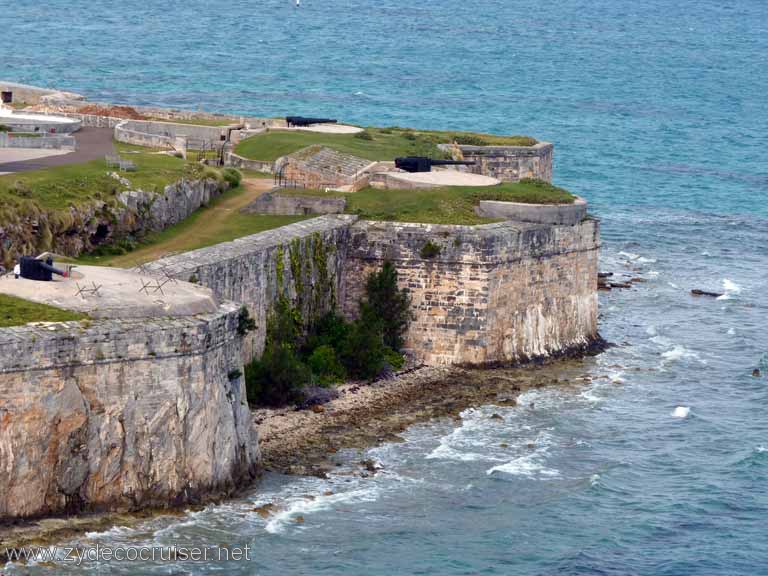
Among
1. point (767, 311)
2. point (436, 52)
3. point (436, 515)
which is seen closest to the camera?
point (436, 515)

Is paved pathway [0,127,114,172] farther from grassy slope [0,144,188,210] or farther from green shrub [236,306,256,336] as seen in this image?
green shrub [236,306,256,336]

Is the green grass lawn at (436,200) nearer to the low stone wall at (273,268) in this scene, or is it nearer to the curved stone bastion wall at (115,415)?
the low stone wall at (273,268)

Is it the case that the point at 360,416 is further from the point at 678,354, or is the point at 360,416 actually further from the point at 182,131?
the point at 182,131

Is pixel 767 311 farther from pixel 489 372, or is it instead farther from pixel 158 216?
pixel 158 216

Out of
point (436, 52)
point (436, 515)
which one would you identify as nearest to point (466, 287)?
point (436, 515)

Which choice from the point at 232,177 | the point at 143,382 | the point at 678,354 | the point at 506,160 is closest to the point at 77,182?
the point at 232,177

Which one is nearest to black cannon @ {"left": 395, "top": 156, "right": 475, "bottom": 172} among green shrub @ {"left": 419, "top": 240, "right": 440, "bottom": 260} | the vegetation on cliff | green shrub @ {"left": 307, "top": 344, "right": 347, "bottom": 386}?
green shrub @ {"left": 419, "top": 240, "right": 440, "bottom": 260}
